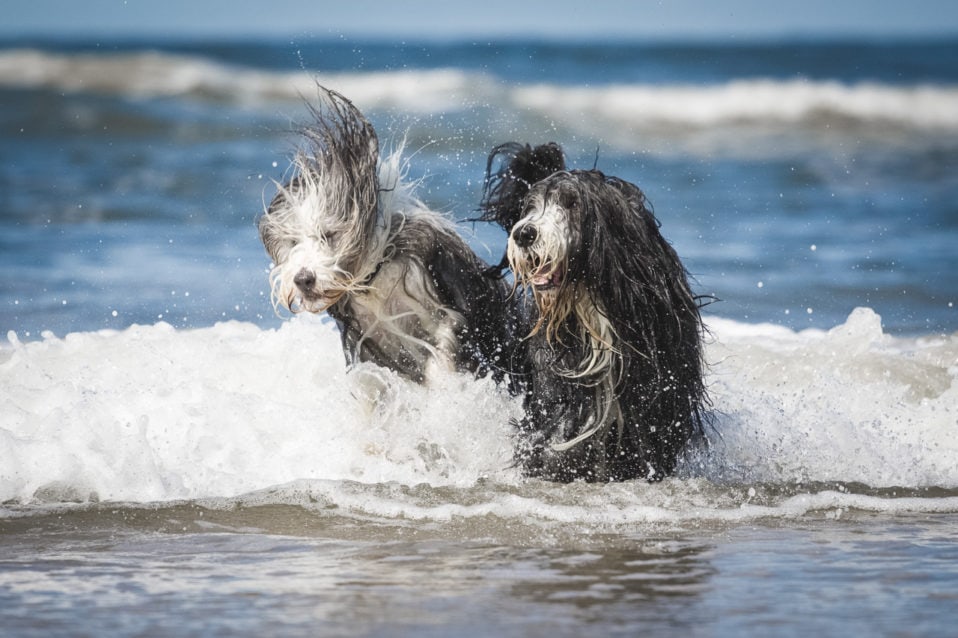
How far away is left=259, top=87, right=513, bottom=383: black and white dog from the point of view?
204 inches

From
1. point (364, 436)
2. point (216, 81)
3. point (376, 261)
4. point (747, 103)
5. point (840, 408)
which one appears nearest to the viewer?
point (376, 261)

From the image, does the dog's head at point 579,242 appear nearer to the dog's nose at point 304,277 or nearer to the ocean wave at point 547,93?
the dog's nose at point 304,277

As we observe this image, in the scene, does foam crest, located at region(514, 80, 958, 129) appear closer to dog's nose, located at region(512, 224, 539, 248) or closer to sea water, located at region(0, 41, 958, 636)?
sea water, located at region(0, 41, 958, 636)

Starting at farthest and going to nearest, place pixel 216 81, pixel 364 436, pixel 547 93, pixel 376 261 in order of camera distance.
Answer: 1. pixel 216 81
2. pixel 547 93
3. pixel 364 436
4. pixel 376 261

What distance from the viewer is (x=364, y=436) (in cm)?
543

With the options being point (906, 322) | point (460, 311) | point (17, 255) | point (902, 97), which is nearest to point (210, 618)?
point (460, 311)

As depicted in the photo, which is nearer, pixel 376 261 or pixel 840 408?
pixel 376 261

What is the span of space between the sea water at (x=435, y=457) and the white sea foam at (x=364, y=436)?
14 mm

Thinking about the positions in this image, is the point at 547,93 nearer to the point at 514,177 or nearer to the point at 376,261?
the point at 376,261

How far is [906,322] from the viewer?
8914 millimetres

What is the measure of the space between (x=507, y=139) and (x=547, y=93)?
4.09 meters

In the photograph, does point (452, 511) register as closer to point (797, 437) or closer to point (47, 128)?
point (797, 437)

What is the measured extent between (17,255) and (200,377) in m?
5.69

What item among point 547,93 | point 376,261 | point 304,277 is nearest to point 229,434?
point 304,277
